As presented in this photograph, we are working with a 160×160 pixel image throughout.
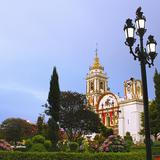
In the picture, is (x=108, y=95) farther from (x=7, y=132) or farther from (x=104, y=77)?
(x=7, y=132)

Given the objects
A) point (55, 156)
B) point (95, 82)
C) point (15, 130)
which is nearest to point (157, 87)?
point (15, 130)

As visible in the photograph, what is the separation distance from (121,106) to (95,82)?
14.7 meters

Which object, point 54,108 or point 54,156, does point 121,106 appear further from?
point 54,156

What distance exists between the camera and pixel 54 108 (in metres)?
32.3

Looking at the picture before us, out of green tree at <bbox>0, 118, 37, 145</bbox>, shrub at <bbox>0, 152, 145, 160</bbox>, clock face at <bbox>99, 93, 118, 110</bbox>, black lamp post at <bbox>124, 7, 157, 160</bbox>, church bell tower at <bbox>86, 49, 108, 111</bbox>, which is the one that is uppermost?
church bell tower at <bbox>86, 49, 108, 111</bbox>

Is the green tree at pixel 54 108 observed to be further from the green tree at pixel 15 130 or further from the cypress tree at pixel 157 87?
the green tree at pixel 15 130

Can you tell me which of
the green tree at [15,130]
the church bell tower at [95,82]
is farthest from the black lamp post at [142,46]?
the church bell tower at [95,82]

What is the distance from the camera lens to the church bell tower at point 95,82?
278 feet

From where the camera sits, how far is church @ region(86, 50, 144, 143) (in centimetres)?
6900

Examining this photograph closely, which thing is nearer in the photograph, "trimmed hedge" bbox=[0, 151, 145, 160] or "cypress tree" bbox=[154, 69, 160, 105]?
"trimmed hedge" bbox=[0, 151, 145, 160]

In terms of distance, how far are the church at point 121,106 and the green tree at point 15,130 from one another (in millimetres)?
13491

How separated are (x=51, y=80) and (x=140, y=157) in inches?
528

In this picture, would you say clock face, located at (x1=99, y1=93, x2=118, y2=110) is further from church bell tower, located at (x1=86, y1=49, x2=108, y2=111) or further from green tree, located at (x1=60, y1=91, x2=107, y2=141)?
green tree, located at (x1=60, y1=91, x2=107, y2=141)

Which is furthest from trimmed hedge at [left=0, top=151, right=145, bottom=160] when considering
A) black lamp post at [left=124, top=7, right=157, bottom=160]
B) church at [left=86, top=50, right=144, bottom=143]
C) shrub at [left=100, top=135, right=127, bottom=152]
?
church at [left=86, top=50, right=144, bottom=143]
